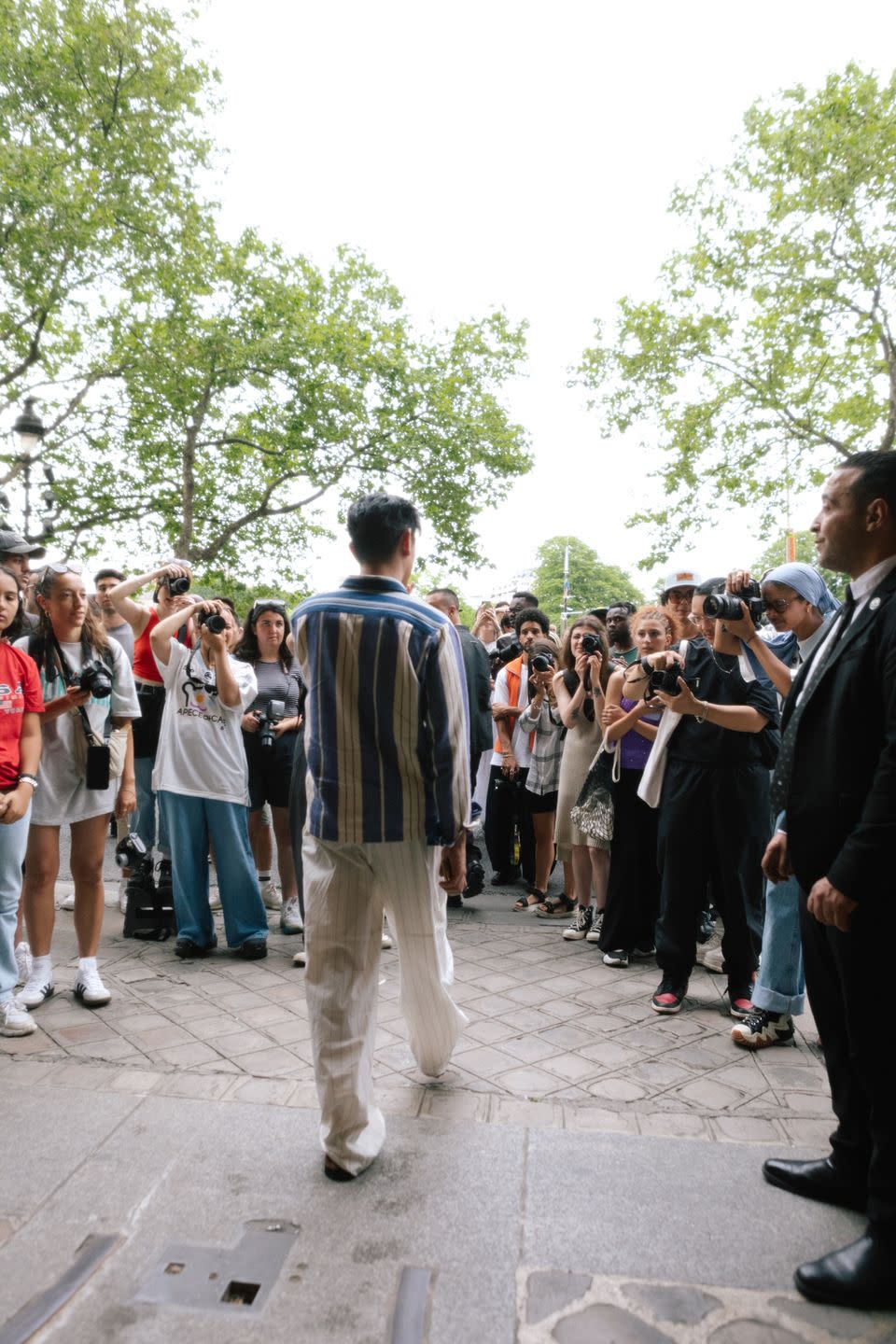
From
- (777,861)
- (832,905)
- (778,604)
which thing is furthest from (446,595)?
(832,905)

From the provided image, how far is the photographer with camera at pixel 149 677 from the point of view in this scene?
5125 millimetres

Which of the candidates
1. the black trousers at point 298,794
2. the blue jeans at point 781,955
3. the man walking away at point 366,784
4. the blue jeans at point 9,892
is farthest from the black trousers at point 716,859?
the blue jeans at point 9,892

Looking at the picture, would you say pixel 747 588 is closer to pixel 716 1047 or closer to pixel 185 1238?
pixel 716 1047

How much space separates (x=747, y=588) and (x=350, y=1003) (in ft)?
7.80

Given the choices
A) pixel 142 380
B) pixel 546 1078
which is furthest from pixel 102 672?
pixel 142 380

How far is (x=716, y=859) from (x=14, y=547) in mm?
4013

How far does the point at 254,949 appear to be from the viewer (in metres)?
4.96

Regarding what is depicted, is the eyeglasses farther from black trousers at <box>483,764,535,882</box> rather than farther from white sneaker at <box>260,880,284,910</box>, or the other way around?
white sneaker at <box>260,880,284,910</box>

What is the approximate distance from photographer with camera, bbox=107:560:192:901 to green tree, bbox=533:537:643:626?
54.2 meters

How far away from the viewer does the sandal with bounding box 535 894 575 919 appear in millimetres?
6168

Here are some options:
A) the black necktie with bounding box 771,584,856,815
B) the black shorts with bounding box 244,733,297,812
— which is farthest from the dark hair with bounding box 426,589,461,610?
the black necktie with bounding box 771,584,856,815

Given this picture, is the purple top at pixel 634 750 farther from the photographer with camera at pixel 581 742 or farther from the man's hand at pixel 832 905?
the man's hand at pixel 832 905

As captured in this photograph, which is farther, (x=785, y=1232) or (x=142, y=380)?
(x=142, y=380)

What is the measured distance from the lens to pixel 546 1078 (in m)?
3.46
